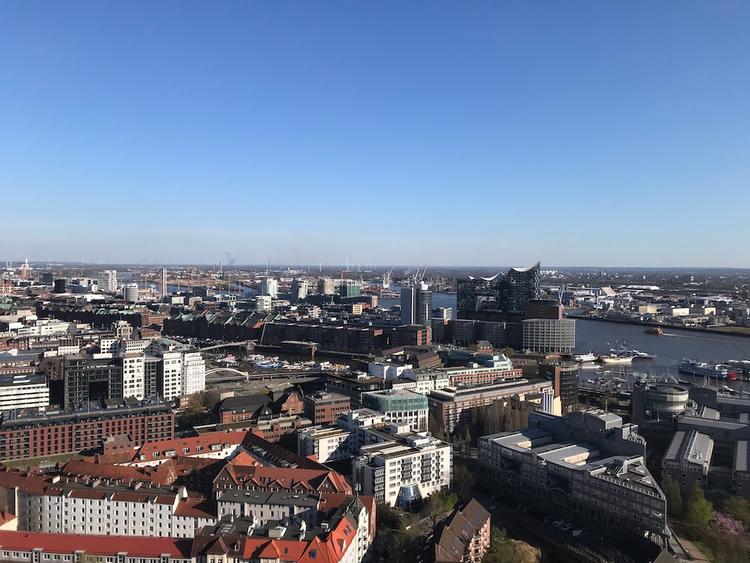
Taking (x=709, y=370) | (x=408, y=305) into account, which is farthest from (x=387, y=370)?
(x=408, y=305)

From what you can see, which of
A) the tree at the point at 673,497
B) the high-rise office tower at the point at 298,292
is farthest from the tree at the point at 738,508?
the high-rise office tower at the point at 298,292

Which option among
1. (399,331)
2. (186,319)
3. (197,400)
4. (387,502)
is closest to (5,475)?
(387,502)

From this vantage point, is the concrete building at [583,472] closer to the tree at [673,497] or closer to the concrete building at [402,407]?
the tree at [673,497]

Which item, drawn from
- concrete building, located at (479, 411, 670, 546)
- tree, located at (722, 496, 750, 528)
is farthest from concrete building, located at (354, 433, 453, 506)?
tree, located at (722, 496, 750, 528)

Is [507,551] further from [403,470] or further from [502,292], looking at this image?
[502,292]

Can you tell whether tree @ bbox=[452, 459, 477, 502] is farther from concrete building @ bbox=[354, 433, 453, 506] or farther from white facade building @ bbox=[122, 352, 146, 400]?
white facade building @ bbox=[122, 352, 146, 400]
